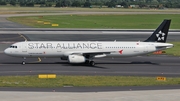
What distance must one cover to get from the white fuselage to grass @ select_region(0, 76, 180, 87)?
1313cm

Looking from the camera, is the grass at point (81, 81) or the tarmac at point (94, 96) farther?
the grass at point (81, 81)

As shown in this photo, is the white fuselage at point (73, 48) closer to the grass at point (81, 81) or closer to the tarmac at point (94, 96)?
the grass at point (81, 81)

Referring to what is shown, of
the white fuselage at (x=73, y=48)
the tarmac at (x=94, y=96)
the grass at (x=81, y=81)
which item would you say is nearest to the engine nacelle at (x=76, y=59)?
the white fuselage at (x=73, y=48)

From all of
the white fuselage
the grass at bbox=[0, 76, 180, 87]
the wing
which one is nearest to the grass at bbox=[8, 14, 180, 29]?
the white fuselage

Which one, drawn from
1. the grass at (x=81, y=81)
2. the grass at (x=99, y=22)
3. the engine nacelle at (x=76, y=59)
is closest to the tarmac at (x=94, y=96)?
the grass at (x=81, y=81)

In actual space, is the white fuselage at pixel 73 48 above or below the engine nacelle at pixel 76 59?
above

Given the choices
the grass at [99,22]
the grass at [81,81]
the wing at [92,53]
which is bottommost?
the grass at [99,22]

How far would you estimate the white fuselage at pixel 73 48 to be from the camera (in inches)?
2408

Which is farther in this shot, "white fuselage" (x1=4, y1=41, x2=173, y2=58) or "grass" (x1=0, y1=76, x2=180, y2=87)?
"white fuselage" (x1=4, y1=41, x2=173, y2=58)

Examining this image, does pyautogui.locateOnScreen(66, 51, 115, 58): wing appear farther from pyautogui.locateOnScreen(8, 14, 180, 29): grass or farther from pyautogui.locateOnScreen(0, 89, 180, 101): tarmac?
pyautogui.locateOnScreen(8, 14, 180, 29): grass

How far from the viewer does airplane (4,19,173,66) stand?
61094 mm

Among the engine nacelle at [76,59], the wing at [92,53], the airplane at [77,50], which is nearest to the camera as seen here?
the engine nacelle at [76,59]

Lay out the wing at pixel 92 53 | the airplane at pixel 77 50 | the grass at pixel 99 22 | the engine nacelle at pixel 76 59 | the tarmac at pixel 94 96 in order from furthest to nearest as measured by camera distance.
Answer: the grass at pixel 99 22, the wing at pixel 92 53, the airplane at pixel 77 50, the engine nacelle at pixel 76 59, the tarmac at pixel 94 96

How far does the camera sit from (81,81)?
A: 151ft
